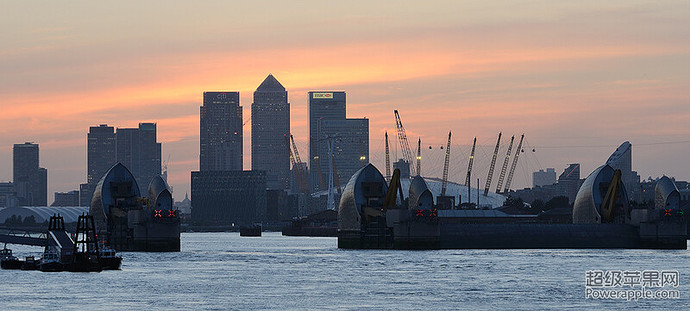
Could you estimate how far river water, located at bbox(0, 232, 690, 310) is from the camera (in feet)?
307

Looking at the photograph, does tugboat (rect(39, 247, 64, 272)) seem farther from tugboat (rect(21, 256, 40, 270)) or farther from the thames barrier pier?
the thames barrier pier

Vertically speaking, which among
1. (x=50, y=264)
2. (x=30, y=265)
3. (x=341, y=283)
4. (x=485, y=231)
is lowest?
(x=341, y=283)

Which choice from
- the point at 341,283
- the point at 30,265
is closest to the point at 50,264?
the point at 30,265

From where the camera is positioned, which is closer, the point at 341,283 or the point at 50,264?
the point at 341,283

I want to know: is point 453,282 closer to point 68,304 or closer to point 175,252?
point 68,304

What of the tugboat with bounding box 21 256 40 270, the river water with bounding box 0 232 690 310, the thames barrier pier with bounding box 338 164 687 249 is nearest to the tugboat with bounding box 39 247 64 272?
the river water with bounding box 0 232 690 310

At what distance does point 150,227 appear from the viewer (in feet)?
625

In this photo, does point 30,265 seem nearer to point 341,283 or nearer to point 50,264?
point 50,264

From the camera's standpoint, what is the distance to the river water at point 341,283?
307 feet

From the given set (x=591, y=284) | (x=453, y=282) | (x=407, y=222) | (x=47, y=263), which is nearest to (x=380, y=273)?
(x=453, y=282)

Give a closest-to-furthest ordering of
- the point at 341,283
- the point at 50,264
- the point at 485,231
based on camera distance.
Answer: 1. the point at 341,283
2. the point at 50,264
3. the point at 485,231

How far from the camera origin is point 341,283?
114875mm

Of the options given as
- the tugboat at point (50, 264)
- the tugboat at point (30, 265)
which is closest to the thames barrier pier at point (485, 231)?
the tugboat at point (30, 265)

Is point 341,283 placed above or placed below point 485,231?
below
